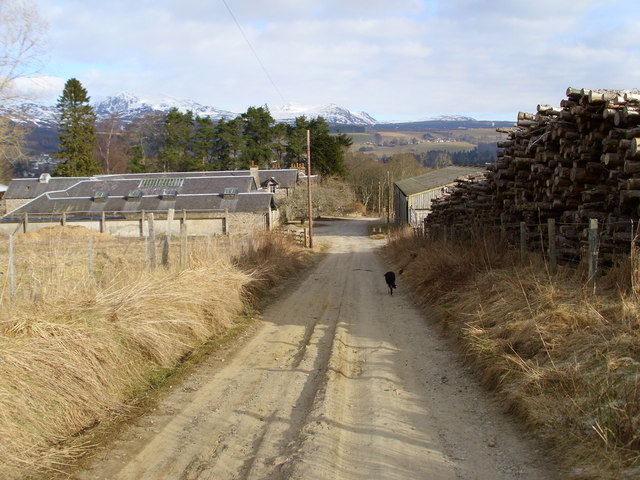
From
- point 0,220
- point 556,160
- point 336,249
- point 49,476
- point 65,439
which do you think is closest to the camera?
point 49,476

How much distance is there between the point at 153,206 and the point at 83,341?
47.1 m

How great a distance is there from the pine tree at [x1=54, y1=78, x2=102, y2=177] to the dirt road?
69881 mm

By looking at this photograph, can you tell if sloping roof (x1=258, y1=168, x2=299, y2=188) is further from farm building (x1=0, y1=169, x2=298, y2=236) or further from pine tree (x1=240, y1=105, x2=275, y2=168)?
farm building (x1=0, y1=169, x2=298, y2=236)

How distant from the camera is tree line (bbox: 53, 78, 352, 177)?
70.8 metres

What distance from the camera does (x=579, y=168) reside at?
913cm

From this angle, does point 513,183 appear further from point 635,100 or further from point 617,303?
point 617,303

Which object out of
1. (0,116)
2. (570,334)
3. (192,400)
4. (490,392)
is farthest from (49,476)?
(0,116)

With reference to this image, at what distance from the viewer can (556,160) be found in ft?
32.6

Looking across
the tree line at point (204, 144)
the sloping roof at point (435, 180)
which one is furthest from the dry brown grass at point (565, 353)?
the tree line at point (204, 144)

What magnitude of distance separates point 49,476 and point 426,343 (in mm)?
5868

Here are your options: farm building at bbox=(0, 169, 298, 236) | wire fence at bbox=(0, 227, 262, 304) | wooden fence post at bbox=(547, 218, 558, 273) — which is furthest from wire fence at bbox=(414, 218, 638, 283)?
farm building at bbox=(0, 169, 298, 236)

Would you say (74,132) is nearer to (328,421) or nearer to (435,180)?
(435,180)

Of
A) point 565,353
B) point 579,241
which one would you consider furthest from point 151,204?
point 565,353

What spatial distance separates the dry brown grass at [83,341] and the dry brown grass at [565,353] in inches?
166
